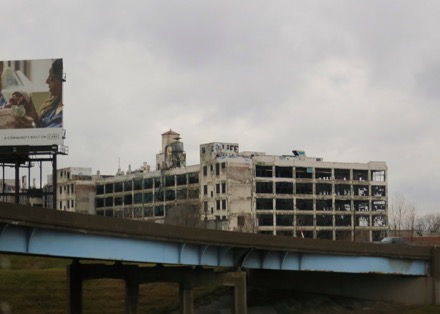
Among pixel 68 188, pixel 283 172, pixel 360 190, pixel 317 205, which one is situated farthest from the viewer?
pixel 68 188

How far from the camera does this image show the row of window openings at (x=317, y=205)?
147m

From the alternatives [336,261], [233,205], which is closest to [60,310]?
[336,261]

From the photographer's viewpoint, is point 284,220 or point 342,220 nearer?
point 284,220

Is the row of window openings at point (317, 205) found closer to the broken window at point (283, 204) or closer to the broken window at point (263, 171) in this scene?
the broken window at point (283, 204)

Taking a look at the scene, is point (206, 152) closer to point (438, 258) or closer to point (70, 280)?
point (438, 258)

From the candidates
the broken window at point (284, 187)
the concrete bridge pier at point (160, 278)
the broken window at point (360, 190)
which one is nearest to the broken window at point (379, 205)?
the broken window at point (360, 190)

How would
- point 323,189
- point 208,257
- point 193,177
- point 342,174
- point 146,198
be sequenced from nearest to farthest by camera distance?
point 208,257
point 193,177
point 323,189
point 342,174
point 146,198

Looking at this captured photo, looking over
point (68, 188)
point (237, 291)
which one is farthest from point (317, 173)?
point (237, 291)

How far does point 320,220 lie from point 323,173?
361 inches

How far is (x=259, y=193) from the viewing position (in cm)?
14662

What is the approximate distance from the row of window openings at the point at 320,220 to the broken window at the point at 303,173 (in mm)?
7546

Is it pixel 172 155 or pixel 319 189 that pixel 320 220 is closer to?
pixel 319 189

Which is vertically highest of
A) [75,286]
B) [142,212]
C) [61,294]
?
[142,212]

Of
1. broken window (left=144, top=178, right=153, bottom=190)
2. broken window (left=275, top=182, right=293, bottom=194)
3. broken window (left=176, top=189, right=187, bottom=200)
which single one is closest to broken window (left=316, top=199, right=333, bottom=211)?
broken window (left=275, top=182, right=293, bottom=194)
